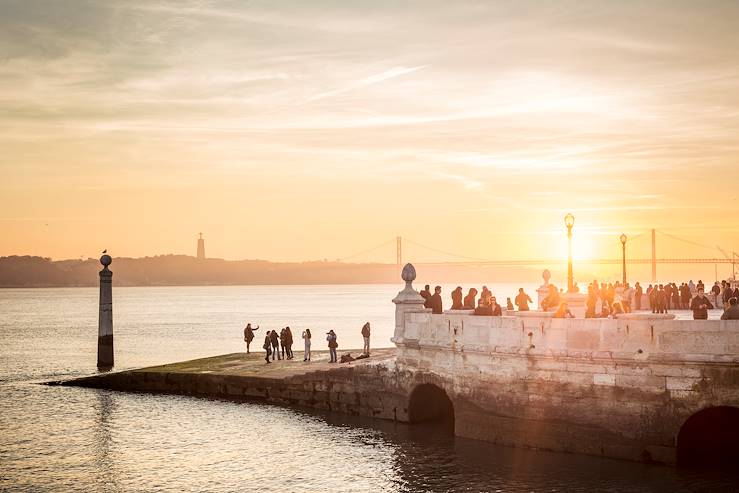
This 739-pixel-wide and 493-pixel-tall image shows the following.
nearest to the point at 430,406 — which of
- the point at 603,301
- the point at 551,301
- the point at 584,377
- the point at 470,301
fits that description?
the point at 470,301

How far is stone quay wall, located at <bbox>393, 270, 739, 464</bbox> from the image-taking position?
61.6ft

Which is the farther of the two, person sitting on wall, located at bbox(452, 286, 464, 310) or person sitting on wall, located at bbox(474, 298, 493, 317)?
person sitting on wall, located at bbox(452, 286, 464, 310)

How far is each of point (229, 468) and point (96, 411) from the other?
37.0 feet

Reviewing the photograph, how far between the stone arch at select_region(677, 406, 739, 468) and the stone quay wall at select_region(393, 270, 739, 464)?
1.17m

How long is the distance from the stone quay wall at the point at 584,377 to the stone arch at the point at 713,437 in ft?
3.84

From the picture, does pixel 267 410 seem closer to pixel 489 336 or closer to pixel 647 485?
pixel 489 336

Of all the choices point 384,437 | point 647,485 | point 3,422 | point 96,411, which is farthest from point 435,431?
point 3,422

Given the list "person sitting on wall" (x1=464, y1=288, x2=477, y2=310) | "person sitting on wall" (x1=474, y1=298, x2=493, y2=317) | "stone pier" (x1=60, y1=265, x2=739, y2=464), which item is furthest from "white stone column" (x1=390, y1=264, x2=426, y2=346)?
"person sitting on wall" (x1=464, y1=288, x2=477, y2=310)

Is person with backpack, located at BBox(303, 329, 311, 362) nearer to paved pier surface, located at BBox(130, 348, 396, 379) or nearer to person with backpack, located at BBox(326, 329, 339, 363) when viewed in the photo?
paved pier surface, located at BBox(130, 348, 396, 379)

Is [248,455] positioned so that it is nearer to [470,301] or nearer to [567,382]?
[470,301]

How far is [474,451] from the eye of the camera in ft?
74.0

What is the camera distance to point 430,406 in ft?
87.9

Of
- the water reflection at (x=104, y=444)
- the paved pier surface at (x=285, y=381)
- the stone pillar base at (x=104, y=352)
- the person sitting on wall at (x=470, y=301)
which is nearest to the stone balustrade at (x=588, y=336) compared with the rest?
the person sitting on wall at (x=470, y=301)

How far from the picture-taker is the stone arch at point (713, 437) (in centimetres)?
1991
